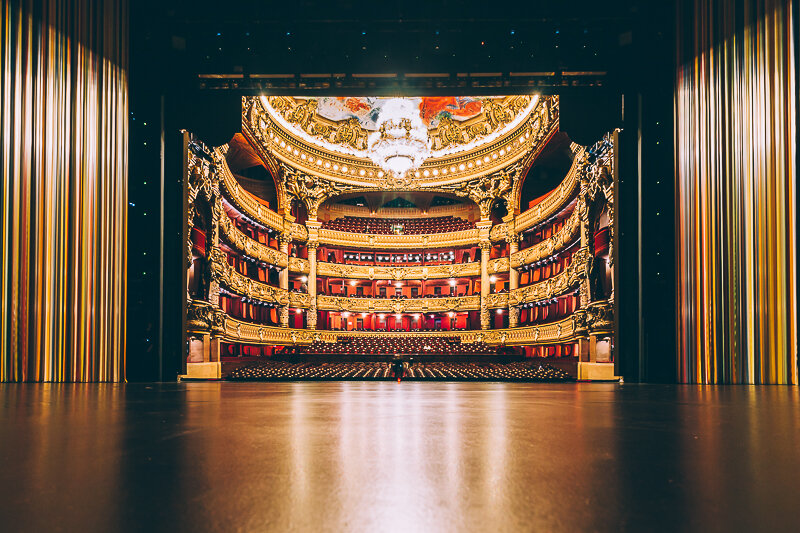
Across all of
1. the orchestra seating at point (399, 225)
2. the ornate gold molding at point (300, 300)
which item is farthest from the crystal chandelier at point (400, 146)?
the orchestra seating at point (399, 225)

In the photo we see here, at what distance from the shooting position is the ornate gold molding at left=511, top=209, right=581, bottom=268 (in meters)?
21.8

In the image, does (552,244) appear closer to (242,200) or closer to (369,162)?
(369,162)

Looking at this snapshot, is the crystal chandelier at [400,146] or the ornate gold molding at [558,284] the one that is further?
the crystal chandelier at [400,146]

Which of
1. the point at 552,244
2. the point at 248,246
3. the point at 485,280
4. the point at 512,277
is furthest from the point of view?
the point at 485,280

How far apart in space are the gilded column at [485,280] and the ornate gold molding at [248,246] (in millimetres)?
10037

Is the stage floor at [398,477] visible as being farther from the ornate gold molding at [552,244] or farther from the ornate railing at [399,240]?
the ornate railing at [399,240]

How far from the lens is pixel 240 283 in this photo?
24078 millimetres

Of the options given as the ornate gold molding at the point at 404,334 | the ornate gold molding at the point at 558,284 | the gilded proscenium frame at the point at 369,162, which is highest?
the gilded proscenium frame at the point at 369,162

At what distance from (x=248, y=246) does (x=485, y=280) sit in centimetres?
1198
